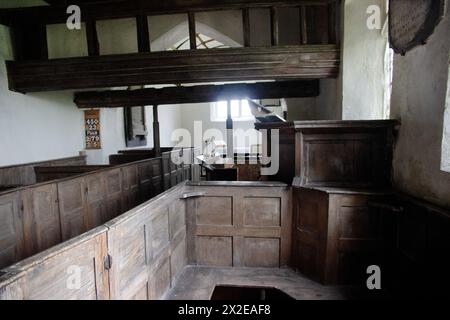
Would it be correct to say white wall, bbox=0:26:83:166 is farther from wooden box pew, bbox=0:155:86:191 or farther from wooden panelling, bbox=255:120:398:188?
wooden panelling, bbox=255:120:398:188

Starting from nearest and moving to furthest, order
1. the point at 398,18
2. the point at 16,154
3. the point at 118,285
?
the point at 118,285
the point at 398,18
the point at 16,154

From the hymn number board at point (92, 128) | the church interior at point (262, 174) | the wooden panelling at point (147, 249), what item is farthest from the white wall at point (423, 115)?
the hymn number board at point (92, 128)

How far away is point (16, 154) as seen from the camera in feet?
13.3

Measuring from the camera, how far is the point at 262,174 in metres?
3.32

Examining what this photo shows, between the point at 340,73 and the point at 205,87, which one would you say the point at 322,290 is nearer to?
the point at 340,73

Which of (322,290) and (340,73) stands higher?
(340,73)

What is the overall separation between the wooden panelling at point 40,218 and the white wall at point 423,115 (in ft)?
10.2

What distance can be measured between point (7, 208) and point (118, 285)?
1252 mm

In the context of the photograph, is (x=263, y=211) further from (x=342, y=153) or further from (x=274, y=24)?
(x=274, y=24)

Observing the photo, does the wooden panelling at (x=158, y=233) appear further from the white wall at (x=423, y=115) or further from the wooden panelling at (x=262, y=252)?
the white wall at (x=423, y=115)

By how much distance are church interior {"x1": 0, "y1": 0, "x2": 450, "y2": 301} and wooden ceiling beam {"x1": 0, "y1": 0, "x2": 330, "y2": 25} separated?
0.06 feet

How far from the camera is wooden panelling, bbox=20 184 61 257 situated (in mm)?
2236

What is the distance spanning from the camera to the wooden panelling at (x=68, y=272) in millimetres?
972
